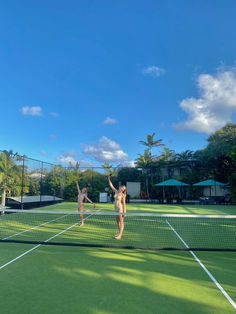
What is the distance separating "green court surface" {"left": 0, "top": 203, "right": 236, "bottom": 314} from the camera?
A: 3676mm

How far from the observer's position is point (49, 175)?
2227 centimetres

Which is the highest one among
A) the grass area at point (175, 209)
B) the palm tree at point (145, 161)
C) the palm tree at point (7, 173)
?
the palm tree at point (145, 161)

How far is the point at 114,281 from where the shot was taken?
4.60m

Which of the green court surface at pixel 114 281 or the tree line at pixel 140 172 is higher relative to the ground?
the tree line at pixel 140 172

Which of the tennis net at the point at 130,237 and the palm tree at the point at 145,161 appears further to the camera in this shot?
the palm tree at the point at 145,161

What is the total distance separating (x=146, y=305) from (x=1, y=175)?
13666 mm

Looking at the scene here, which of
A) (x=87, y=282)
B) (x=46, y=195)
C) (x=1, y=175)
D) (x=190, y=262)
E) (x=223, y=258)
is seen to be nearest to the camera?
(x=87, y=282)

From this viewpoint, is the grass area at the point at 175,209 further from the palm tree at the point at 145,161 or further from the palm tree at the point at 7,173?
the palm tree at the point at 145,161

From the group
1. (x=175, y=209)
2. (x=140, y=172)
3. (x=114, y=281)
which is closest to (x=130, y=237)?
(x=114, y=281)

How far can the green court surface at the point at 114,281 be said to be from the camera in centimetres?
368

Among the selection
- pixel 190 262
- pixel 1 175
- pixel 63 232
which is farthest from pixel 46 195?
pixel 190 262

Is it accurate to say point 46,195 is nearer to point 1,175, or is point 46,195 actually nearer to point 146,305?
point 1,175

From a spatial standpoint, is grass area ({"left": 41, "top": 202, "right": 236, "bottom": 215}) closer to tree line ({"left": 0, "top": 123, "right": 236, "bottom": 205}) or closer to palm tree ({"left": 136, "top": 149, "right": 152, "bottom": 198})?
tree line ({"left": 0, "top": 123, "right": 236, "bottom": 205})

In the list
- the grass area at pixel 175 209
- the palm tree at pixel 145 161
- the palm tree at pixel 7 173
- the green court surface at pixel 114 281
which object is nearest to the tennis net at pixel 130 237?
the green court surface at pixel 114 281
